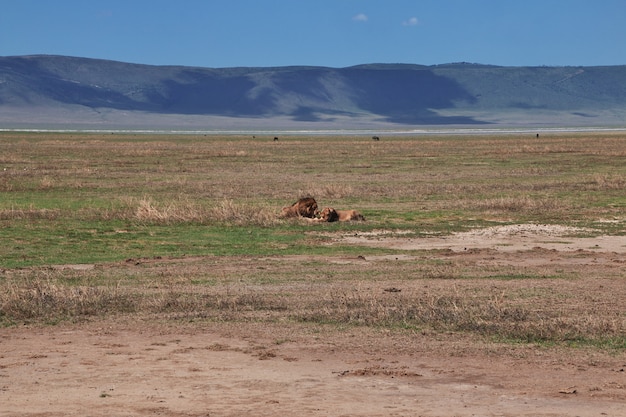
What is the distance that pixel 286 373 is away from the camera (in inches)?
385

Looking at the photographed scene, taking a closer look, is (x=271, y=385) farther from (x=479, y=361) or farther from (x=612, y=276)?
(x=612, y=276)

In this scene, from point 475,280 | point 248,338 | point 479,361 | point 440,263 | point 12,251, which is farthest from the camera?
point 12,251

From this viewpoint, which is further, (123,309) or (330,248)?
(330,248)

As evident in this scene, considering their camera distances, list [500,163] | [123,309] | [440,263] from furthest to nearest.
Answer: [500,163], [440,263], [123,309]

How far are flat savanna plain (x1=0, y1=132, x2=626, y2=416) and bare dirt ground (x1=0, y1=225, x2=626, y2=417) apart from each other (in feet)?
0.09

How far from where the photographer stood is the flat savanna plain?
905 centimetres

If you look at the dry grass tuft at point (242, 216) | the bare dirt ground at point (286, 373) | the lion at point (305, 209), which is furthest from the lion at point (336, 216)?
the bare dirt ground at point (286, 373)

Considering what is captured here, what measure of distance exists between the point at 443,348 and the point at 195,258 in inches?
321

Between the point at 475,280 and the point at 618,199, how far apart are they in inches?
625

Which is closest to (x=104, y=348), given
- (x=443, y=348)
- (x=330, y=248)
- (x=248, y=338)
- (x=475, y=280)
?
(x=248, y=338)

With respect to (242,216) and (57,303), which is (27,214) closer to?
(242,216)

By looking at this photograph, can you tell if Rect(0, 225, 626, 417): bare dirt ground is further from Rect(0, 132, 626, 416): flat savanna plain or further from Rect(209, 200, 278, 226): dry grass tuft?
Rect(209, 200, 278, 226): dry grass tuft

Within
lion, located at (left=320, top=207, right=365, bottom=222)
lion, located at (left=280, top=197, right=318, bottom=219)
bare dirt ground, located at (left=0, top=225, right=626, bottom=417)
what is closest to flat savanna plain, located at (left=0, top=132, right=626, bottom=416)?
bare dirt ground, located at (left=0, top=225, right=626, bottom=417)

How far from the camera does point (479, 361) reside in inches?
403
